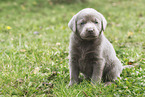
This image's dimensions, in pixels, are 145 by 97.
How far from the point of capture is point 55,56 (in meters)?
4.75

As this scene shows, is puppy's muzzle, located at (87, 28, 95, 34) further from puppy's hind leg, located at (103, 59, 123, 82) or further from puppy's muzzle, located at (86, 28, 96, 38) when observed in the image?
puppy's hind leg, located at (103, 59, 123, 82)

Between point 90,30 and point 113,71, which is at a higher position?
point 90,30

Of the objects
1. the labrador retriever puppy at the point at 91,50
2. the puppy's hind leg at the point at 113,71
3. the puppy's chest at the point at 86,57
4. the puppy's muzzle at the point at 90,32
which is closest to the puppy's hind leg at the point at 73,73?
the labrador retriever puppy at the point at 91,50

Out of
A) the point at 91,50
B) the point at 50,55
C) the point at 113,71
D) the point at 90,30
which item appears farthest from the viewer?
the point at 50,55

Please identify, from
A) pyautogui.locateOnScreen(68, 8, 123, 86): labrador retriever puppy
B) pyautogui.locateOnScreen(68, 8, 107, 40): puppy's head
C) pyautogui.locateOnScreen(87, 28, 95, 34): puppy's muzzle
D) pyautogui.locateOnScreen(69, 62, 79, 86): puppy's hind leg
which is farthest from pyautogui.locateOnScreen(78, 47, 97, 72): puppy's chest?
pyautogui.locateOnScreen(87, 28, 95, 34): puppy's muzzle

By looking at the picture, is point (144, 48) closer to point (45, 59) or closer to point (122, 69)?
point (122, 69)

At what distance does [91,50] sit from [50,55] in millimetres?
1641

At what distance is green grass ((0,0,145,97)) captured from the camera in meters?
3.18

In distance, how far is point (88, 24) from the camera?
3.10m

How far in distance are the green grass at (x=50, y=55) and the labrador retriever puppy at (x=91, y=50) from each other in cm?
22

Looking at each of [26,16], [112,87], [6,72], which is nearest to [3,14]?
[26,16]

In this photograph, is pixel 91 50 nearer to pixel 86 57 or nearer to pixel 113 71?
pixel 86 57

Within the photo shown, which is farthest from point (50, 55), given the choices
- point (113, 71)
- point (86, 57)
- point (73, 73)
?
point (113, 71)

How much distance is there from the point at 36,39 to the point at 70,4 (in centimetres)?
544
